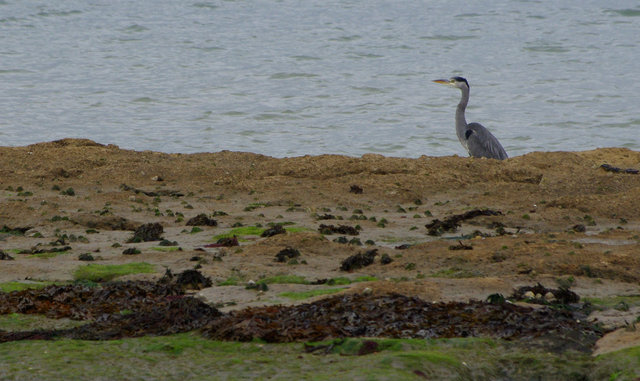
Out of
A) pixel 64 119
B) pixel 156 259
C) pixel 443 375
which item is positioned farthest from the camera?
pixel 64 119

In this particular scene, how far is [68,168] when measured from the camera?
1642 centimetres

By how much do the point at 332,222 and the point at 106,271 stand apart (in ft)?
12.3

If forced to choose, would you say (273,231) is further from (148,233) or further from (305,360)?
(305,360)

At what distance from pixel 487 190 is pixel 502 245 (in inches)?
204

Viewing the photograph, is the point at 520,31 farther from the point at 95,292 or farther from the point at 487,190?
the point at 95,292

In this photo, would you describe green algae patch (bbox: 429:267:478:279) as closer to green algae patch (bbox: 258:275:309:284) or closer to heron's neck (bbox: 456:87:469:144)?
green algae patch (bbox: 258:275:309:284)

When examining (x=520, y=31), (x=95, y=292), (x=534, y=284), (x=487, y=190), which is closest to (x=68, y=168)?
(x=487, y=190)

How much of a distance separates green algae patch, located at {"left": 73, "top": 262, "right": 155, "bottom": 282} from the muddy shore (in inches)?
4.7

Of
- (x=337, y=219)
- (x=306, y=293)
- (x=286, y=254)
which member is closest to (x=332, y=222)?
(x=337, y=219)

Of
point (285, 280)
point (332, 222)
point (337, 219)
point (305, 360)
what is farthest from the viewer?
point (337, 219)

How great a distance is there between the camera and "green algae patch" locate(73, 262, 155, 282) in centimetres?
941

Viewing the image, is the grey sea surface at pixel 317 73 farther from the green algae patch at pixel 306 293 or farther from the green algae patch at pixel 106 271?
the green algae patch at pixel 306 293

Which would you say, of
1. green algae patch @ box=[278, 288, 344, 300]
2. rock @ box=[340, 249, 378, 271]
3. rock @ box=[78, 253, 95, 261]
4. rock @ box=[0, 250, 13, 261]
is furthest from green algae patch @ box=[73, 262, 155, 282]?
rock @ box=[340, 249, 378, 271]

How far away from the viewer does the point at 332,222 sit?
41.2 feet
